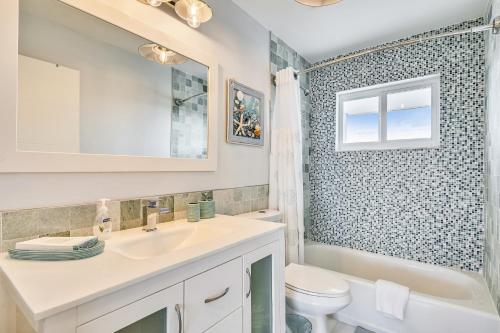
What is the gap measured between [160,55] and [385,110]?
7.37 feet

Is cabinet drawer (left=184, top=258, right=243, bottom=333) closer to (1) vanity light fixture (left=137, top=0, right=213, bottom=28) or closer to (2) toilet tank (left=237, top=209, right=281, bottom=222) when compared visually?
(2) toilet tank (left=237, top=209, right=281, bottom=222)

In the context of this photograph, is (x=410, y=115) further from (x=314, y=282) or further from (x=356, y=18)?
(x=314, y=282)

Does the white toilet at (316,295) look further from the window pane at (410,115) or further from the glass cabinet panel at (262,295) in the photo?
the window pane at (410,115)

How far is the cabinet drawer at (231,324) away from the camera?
3.15 feet

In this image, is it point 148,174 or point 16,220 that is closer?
→ point 16,220

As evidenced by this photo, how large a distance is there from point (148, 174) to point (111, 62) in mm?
575

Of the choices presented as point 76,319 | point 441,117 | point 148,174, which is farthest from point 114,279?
point 441,117

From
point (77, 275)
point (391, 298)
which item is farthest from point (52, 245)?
point (391, 298)

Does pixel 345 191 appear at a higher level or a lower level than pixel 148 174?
lower

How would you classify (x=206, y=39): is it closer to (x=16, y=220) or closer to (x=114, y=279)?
(x=16, y=220)

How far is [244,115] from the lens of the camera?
6.62 feet

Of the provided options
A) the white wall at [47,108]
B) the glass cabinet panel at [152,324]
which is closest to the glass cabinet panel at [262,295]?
the glass cabinet panel at [152,324]

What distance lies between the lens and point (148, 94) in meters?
1.36

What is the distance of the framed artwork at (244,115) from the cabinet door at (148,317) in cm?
124
